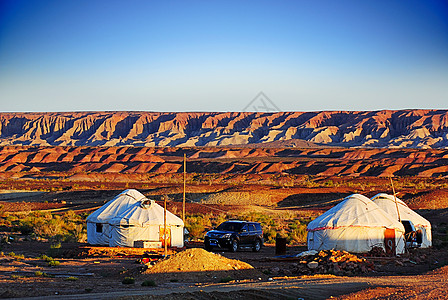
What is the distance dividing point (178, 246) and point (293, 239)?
308 inches

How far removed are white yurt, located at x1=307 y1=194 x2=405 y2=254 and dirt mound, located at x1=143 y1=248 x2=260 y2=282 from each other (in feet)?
22.5

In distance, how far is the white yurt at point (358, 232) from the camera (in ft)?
83.4

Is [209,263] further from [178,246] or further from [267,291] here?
[178,246]

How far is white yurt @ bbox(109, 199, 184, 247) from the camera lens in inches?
1063

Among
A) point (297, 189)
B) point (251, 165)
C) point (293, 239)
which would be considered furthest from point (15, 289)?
point (251, 165)

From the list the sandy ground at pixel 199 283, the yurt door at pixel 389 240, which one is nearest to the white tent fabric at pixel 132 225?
the sandy ground at pixel 199 283

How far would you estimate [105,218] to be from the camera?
27.7 m

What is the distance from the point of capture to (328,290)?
47.7 ft

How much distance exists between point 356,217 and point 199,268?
931 cm

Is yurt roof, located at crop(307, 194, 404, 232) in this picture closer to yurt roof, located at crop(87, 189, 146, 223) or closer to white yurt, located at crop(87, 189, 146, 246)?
yurt roof, located at crop(87, 189, 146, 223)

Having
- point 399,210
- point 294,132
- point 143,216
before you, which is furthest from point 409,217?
point 294,132

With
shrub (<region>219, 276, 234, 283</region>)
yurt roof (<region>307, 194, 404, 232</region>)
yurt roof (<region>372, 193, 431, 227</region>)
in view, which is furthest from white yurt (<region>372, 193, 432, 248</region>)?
shrub (<region>219, 276, 234, 283</region>)

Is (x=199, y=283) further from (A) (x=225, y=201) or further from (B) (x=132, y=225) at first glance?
(A) (x=225, y=201)

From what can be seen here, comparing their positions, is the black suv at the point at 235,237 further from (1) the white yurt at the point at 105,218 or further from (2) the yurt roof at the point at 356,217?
(1) the white yurt at the point at 105,218
